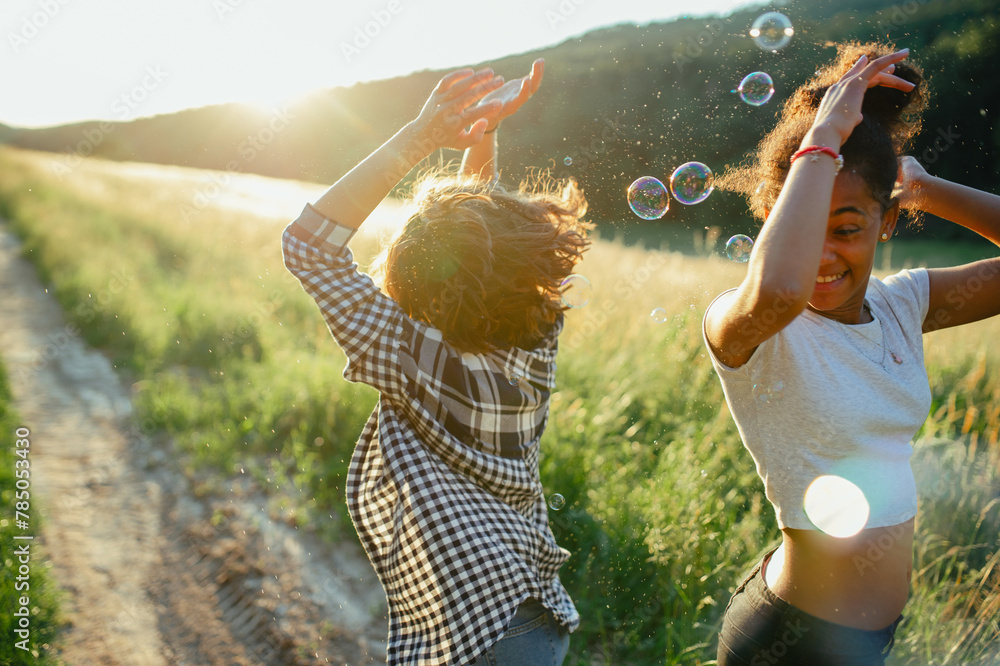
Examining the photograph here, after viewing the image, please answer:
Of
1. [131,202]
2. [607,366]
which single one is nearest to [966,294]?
[607,366]

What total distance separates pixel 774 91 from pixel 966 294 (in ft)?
3.13

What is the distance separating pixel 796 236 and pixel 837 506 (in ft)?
2.17

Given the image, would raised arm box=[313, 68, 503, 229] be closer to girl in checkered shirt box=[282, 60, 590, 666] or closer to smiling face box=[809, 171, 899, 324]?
girl in checkered shirt box=[282, 60, 590, 666]

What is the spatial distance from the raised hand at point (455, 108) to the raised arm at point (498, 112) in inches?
4.2

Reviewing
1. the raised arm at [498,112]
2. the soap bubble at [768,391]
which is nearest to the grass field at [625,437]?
the soap bubble at [768,391]

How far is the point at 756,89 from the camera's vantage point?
212 centimetres

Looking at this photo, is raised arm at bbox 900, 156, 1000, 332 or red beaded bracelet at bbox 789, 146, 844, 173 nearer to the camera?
red beaded bracelet at bbox 789, 146, 844, 173

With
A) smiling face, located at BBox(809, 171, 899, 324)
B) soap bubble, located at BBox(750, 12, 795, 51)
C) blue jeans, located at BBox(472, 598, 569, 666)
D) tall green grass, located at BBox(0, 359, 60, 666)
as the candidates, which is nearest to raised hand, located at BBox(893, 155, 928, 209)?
smiling face, located at BBox(809, 171, 899, 324)

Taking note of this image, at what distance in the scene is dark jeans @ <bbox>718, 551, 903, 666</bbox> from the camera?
1.39 m

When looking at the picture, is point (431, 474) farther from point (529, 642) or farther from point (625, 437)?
point (625, 437)

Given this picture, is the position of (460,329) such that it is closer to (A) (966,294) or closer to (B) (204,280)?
(A) (966,294)

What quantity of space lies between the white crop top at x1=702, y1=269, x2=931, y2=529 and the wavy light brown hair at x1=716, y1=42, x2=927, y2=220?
343mm

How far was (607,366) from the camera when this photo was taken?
4.02m

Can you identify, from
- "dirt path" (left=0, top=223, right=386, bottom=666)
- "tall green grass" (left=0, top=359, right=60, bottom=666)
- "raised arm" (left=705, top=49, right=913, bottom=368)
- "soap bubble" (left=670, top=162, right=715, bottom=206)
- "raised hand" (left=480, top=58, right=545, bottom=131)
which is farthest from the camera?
"dirt path" (left=0, top=223, right=386, bottom=666)
